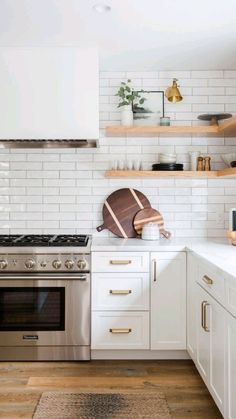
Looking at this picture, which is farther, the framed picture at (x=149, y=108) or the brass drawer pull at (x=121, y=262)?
the framed picture at (x=149, y=108)

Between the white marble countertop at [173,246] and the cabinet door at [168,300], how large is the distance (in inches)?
2.2

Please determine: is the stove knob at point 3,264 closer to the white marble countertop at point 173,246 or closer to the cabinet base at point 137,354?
the white marble countertop at point 173,246

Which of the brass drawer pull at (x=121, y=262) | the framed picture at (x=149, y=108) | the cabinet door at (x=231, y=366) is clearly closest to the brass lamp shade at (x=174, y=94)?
the framed picture at (x=149, y=108)

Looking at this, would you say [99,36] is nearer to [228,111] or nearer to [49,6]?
[49,6]

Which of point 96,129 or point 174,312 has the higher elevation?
point 96,129

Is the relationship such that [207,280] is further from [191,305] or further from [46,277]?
[46,277]

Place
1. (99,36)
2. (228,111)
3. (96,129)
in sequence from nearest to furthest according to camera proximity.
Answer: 1. (99,36)
2. (96,129)
3. (228,111)

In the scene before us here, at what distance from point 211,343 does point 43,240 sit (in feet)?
5.09

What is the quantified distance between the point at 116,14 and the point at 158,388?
98.3 inches

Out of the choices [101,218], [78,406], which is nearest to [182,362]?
[78,406]

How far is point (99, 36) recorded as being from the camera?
279 cm

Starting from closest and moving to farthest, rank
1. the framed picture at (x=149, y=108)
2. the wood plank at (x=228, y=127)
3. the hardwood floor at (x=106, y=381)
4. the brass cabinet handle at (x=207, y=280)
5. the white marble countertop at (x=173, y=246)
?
the brass cabinet handle at (x=207, y=280) → the hardwood floor at (x=106, y=381) → the white marble countertop at (x=173, y=246) → the wood plank at (x=228, y=127) → the framed picture at (x=149, y=108)

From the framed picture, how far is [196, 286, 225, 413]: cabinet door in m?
1.65

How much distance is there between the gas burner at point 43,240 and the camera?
2910 millimetres
